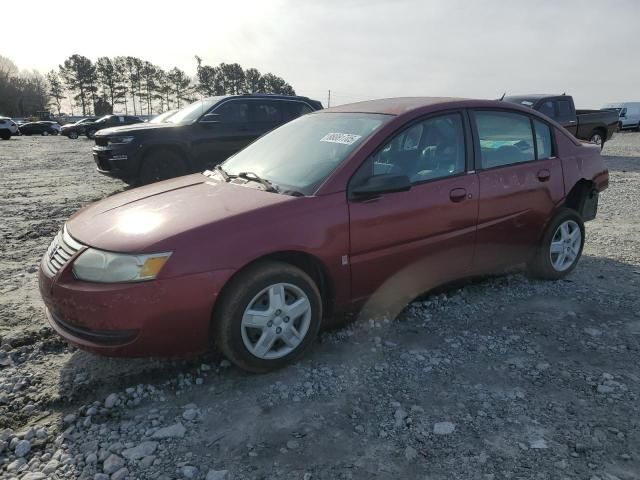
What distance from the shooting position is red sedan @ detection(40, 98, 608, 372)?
2.67m

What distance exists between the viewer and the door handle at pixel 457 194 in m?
3.59

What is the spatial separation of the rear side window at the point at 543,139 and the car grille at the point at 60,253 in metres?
3.76

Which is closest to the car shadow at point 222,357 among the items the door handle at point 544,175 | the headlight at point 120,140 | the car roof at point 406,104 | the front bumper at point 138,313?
the front bumper at point 138,313

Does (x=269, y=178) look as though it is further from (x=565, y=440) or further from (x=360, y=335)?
(x=565, y=440)

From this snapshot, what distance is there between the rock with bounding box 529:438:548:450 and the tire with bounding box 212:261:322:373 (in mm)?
1341

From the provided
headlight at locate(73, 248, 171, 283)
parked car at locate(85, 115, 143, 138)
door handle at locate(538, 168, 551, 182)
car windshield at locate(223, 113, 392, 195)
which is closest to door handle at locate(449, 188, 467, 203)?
car windshield at locate(223, 113, 392, 195)

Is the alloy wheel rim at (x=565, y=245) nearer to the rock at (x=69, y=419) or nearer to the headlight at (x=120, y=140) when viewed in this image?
the rock at (x=69, y=419)

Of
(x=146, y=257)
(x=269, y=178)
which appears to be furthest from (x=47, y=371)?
(x=269, y=178)

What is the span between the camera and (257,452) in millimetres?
2334

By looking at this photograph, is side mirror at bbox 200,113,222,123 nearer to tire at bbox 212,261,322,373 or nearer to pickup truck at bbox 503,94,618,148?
tire at bbox 212,261,322,373

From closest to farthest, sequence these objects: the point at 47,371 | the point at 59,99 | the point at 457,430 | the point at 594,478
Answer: the point at 594,478
the point at 457,430
the point at 47,371
the point at 59,99

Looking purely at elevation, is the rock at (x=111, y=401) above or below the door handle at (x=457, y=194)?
below

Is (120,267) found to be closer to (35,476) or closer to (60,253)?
(60,253)

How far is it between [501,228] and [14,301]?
4024 millimetres
